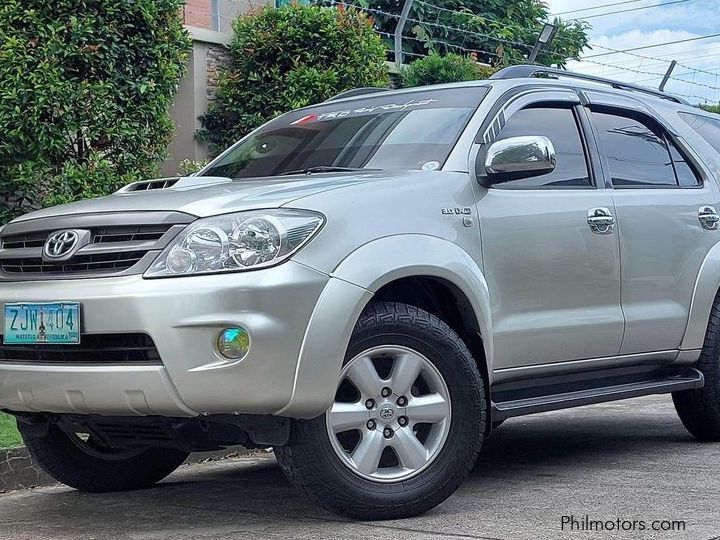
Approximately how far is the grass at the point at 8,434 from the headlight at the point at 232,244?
2.05 metres

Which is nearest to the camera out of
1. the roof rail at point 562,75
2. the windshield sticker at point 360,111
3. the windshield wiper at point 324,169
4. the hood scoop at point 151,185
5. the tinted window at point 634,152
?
the windshield wiper at point 324,169

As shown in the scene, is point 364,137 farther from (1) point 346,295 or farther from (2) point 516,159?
(1) point 346,295

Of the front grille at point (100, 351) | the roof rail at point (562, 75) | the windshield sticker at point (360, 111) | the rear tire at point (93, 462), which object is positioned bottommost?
the rear tire at point (93, 462)

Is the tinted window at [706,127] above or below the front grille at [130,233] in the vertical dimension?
above

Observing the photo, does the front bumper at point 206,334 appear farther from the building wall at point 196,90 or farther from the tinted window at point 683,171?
the building wall at point 196,90

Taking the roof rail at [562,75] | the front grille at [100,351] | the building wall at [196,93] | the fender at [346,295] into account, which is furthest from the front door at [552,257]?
the building wall at [196,93]

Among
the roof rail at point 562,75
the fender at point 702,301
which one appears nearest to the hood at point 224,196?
the roof rail at point 562,75

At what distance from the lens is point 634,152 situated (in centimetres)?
580

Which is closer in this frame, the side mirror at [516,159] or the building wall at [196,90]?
the side mirror at [516,159]

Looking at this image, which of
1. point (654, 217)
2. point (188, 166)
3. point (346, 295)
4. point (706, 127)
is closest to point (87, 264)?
point (346, 295)

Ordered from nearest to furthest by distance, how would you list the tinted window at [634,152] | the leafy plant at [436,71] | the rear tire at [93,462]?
the rear tire at [93,462] → the tinted window at [634,152] → the leafy plant at [436,71]

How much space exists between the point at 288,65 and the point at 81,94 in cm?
307

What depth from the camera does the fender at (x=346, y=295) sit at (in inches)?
154

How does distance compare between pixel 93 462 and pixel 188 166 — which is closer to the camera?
pixel 93 462
